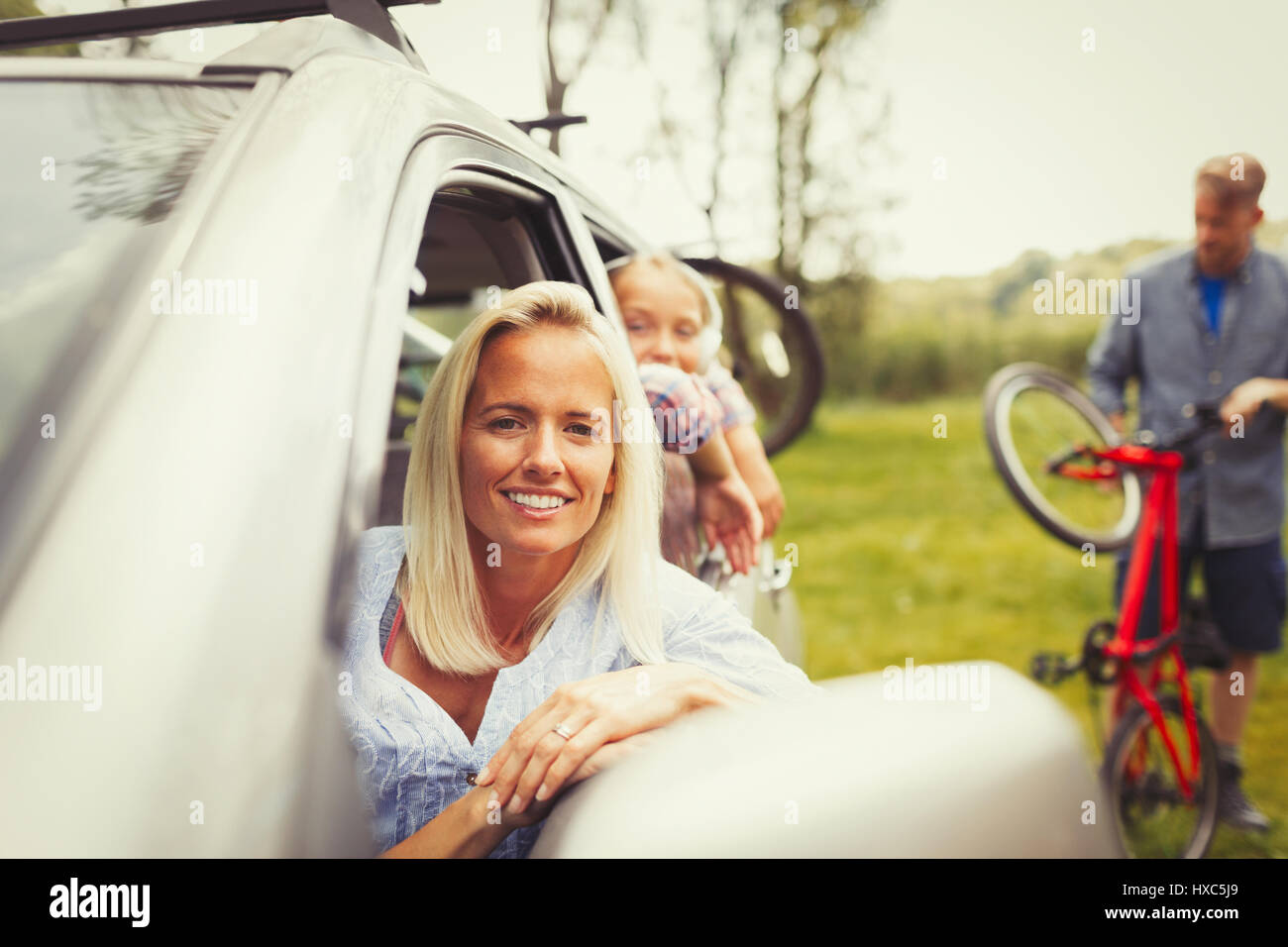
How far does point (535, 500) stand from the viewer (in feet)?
3.33

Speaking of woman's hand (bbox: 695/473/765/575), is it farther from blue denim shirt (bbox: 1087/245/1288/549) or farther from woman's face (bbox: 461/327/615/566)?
blue denim shirt (bbox: 1087/245/1288/549)

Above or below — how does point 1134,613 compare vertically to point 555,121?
below

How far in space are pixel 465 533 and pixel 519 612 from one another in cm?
11

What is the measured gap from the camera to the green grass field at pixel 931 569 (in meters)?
3.76

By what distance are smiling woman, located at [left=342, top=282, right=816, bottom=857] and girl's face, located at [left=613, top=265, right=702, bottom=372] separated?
35 centimetres

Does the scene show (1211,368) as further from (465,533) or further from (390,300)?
(390,300)

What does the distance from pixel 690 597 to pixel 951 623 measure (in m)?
4.40

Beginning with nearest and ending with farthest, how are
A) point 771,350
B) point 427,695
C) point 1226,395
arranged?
point 427,695, point 771,350, point 1226,395

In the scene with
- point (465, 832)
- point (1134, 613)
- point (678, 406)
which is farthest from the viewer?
point (1134, 613)

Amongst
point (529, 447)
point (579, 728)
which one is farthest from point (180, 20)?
point (579, 728)

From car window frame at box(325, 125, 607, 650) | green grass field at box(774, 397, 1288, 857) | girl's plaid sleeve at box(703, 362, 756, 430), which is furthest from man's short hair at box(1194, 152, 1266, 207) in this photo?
car window frame at box(325, 125, 607, 650)

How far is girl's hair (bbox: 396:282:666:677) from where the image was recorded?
3.30 ft

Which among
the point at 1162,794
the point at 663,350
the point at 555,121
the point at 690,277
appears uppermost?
the point at 555,121

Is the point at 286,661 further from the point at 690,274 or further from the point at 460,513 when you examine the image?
the point at 690,274
